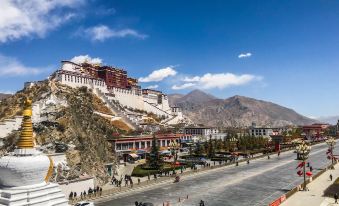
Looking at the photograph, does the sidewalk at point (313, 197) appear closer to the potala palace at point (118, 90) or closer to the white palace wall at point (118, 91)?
the potala palace at point (118, 90)

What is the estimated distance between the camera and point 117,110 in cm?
12275

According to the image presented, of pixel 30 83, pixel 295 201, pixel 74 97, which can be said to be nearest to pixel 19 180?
pixel 295 201

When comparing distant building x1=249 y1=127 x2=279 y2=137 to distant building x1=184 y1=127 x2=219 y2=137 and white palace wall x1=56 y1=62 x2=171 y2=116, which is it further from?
white palace wall x1=56 y1=62 x2=171 y2=116

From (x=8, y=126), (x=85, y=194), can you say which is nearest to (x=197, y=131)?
(x=8, y=126)

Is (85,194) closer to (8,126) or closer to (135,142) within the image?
(8,126)

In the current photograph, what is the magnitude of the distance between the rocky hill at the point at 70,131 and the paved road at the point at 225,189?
1096 centimetres

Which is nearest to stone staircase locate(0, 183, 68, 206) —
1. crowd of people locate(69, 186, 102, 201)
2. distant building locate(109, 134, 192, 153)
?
crowd of people locate(69, 186, 102, 201)

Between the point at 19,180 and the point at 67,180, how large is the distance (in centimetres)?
2359

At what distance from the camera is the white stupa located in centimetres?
2738

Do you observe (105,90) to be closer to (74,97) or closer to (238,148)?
(74,97)

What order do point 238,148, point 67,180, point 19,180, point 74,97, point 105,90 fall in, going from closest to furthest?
point 19,180, point 67,180, point 74,97, point 238,148, point 105,90

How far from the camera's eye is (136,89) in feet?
514

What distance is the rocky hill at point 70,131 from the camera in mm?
64875

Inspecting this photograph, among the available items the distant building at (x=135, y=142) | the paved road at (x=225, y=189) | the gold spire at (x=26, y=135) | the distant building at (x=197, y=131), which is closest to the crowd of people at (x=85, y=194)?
the paved road at (x=225, y=189)
